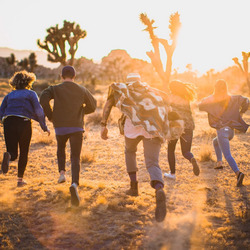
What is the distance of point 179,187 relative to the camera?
4.71 metres

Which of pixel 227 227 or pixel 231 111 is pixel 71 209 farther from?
pixel 231 111

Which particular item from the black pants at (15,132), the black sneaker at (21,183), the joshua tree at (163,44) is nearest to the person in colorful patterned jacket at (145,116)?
the black pants at (15,132)

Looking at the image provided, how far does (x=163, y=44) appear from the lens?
11906mm

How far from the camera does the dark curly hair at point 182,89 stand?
193 inches

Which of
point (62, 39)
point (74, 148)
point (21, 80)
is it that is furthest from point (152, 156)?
point (62, 39)

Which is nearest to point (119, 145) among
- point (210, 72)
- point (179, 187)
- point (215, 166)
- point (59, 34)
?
point (215, 166)

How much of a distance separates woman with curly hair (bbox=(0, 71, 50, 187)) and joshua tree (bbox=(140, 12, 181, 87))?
26.7 ft

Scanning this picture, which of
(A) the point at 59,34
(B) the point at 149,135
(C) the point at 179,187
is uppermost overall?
(A) the point at 59,34

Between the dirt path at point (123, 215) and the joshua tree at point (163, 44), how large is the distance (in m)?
7.12

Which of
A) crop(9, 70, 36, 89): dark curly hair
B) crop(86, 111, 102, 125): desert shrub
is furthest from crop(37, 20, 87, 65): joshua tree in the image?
crop(9, 70, 36, 89): dark curly hair

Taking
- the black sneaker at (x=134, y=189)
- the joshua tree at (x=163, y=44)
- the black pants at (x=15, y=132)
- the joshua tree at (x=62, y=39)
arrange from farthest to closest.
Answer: the joshua tree at (x=62, y=39)
the joshua tree at (x=163, y=44)
the black pants at (x=15, y=132)
the black sneaker at (x=134, y=189)

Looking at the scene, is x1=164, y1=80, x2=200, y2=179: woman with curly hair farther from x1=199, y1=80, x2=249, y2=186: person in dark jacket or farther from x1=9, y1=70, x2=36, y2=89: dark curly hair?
x1=9, y1=70, x2=36, y2=89: dark curly hair

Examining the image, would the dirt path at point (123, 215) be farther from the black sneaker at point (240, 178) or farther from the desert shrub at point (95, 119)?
the desert shrub at point (95, 119)

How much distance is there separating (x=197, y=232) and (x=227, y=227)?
0.39 meters
